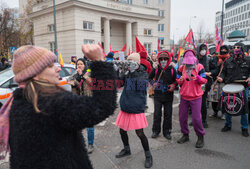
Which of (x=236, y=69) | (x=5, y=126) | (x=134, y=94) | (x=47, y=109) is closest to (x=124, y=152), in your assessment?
(x=134, y=94)

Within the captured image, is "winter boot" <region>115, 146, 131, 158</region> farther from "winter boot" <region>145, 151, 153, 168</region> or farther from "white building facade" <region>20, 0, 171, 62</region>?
"white building facade" <region>20, 0, 171, 62</region>

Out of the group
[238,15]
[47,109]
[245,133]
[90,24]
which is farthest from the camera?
[238,15]

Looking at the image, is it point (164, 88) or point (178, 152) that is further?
point (164, 88)

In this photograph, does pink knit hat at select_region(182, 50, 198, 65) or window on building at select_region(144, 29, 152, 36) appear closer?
pink knit hat at select_region(182, 50, 198, 65)

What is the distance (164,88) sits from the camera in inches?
174

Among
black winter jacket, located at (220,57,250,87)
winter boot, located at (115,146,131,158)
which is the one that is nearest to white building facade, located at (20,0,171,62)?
black winter jacket, located at (220,57,250,87)

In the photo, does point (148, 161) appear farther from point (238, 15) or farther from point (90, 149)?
point (238, 15)

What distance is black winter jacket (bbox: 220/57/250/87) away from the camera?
4645 millimetres

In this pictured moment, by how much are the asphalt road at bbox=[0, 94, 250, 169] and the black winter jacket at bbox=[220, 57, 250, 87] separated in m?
1.38

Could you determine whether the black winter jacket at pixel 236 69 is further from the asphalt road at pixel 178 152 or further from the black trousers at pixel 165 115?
the black trousers at pixel 165 115

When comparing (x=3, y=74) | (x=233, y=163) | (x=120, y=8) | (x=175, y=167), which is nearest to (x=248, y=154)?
(x=233, y=163)

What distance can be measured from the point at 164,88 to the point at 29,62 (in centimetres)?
356

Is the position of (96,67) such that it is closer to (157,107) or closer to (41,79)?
(41,79)

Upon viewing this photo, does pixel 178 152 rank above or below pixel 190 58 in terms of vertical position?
below
